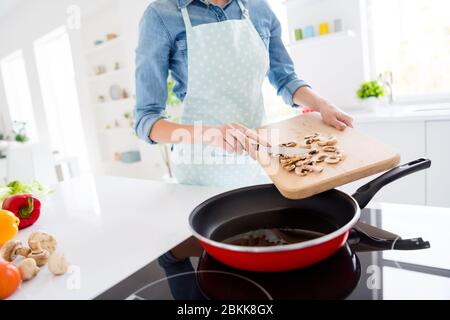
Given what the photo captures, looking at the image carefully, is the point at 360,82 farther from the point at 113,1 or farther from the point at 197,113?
the point at 113,1

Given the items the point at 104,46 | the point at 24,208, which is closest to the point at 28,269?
the point at 24,208

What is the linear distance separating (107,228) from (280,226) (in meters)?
0.39

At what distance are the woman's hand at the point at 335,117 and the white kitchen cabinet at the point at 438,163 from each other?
102 cm

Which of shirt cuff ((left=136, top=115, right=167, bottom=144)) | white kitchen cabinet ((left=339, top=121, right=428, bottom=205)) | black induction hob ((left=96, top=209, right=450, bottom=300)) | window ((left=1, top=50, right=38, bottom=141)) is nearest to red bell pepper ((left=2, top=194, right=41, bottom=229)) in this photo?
shirt cuff ((left=136, top=115, right=167, bottom=144))

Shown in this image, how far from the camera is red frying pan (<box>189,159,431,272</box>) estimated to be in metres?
0.46

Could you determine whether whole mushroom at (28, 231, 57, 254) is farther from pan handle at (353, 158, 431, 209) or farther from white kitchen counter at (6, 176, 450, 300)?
pan handle at (353, 158, 431, 209)

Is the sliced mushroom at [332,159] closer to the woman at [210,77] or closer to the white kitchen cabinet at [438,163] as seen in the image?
the woman at [210,77]

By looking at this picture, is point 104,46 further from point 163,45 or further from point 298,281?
point 298,281

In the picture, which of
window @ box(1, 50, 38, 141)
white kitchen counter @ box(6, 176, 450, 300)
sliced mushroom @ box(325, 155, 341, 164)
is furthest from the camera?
window @ box(1, 50, 38, 141)

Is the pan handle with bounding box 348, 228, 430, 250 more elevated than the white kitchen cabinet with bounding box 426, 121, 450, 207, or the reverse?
the pan handle with bounding box 348, 228, 430, 250

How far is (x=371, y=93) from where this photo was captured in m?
2.10

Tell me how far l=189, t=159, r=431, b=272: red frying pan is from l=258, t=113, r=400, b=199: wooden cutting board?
0.04m

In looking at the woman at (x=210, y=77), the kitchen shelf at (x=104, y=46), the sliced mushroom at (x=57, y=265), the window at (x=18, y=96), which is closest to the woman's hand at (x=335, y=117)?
the woman at (x=210, y=77)

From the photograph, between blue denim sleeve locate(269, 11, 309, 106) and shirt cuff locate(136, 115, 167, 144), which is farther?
blue denim sleeve locate(269, 11, 309, 106)
